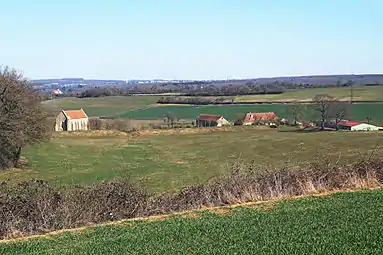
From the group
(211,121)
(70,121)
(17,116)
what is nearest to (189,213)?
(17,116)

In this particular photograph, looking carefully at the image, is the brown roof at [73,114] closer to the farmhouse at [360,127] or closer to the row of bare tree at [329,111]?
the row of bare tree at [329,111]

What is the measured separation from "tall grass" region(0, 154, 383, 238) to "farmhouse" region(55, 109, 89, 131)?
7100cm

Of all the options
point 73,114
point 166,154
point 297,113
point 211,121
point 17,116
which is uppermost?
point 17,116

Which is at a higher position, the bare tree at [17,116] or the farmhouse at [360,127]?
the bare tree at [17,116]

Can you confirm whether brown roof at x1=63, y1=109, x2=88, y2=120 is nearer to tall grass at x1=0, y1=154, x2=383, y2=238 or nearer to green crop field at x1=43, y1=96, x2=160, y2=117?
green crop field at x1=43, y1=96, x2=160, y2=117

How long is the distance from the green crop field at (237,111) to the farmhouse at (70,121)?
534 inches

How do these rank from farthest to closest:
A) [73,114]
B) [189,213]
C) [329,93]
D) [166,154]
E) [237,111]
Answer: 1. [329,93]
2. [237,111]
3. [73,114]
4. [166,154]
5. [189,213]

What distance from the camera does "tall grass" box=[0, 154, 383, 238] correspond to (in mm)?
9914

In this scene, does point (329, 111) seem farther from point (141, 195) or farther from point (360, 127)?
point (141, 195)

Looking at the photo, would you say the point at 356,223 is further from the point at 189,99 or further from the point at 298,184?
the point at 189,99

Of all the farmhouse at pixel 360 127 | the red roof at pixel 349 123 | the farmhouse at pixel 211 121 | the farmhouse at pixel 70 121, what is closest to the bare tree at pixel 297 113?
the red roof at pixel 349 123

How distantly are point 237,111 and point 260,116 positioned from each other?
35.3 feet

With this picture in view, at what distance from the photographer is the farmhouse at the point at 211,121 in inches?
3344

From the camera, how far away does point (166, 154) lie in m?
50.2
